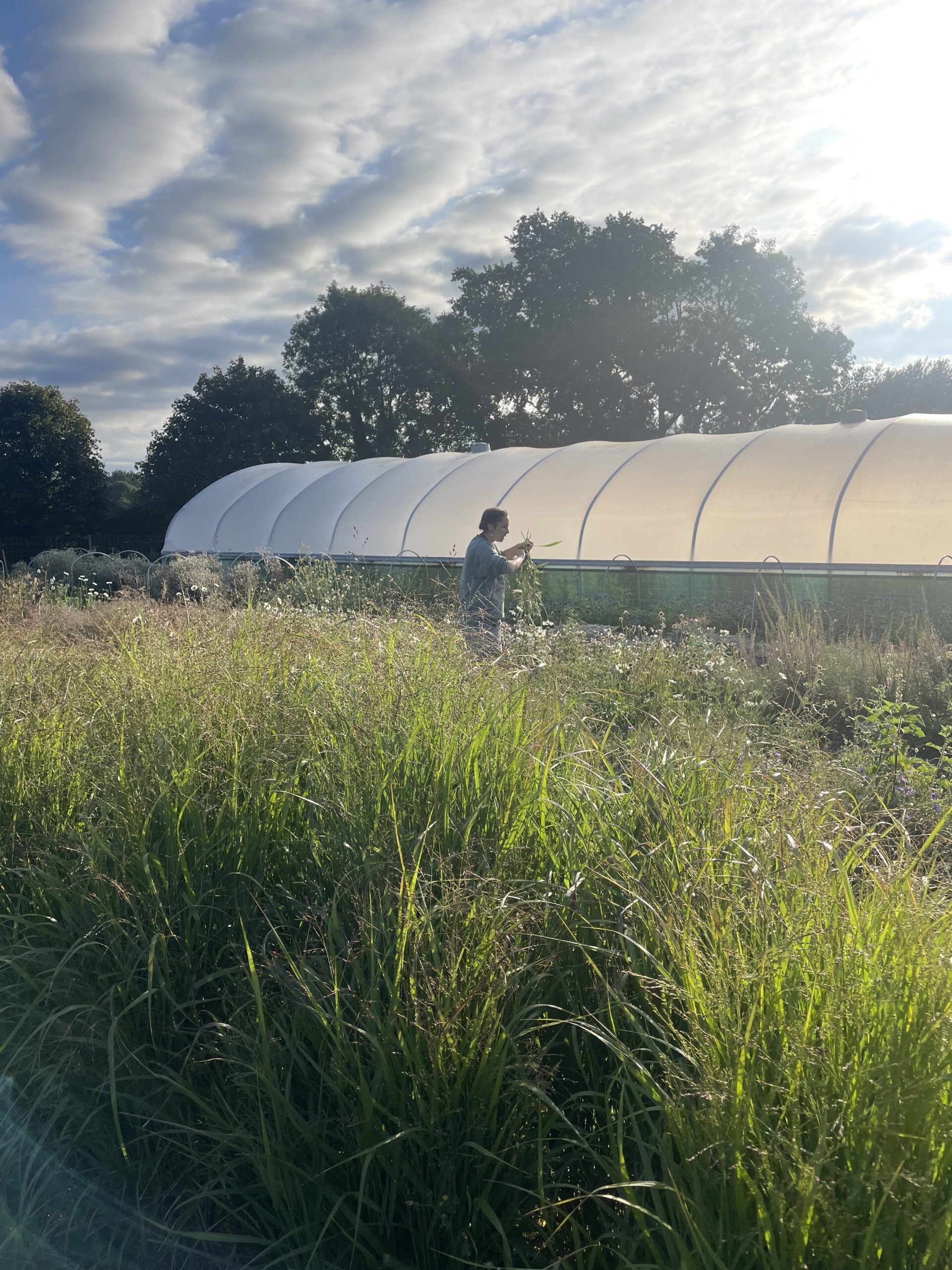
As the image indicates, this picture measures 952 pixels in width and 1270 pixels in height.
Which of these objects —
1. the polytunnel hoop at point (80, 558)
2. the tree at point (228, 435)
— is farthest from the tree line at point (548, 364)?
the polytunnel hoop at point (80, 558)

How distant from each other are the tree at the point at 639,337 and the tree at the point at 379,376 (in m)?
1.38

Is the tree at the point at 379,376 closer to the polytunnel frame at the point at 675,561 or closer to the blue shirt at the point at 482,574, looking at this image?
the polytunnel frame at the point at 675,561

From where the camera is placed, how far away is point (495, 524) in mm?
6906

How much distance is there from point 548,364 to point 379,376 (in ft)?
18.7

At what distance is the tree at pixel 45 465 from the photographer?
25281 millimetres

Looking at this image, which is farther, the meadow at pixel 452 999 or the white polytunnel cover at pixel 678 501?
the white polytunnel cover at pixel 678 501

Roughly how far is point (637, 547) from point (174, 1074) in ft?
34.7

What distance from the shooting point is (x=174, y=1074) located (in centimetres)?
222

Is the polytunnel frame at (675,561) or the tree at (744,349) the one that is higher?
the tree at (744,349)

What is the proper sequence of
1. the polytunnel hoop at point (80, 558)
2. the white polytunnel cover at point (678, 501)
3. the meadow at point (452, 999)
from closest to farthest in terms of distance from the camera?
the meadow at point (452, 999)
the white polytunnel cover at point (678, 501)
the polytunnel hoop at point (80, 558)

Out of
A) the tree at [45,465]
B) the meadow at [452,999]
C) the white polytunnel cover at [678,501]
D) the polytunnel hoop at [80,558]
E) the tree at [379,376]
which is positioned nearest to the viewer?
the meadow at [452,999]

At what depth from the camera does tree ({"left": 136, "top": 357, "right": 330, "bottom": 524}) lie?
98.6 ft

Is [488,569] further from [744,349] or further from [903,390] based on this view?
[903,390]

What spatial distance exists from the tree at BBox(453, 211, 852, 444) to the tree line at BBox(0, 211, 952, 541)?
5 centimetres
